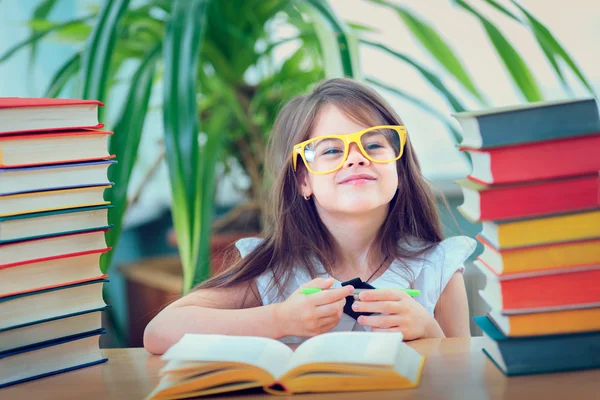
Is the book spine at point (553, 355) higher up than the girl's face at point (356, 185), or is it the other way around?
the girl's face at point (356, 185)

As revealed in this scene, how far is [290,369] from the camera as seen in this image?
24.0 inches

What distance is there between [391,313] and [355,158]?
25 centimetres

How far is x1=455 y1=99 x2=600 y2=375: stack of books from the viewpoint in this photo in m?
0.62

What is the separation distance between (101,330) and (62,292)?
0.22ft

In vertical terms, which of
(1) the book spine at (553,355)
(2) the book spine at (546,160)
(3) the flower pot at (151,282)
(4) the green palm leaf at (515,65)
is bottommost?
(3) the flower pot at (151,282)

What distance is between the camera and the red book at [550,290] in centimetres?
63

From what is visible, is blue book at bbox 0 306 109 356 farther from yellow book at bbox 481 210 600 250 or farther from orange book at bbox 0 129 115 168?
yellow book at bbox 481 210 600 250

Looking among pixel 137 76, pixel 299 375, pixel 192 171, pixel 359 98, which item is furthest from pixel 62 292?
pixel 137 76

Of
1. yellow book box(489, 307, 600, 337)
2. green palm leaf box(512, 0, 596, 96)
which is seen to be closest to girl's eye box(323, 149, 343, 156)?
yellow book box(489, 307, 600, 337)

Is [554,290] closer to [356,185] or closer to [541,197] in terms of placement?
[541,197]

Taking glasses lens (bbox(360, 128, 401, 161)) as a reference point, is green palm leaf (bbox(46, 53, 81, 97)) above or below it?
above

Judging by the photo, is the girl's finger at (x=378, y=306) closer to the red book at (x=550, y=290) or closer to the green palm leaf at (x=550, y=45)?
the red book at (x=550, y=290)

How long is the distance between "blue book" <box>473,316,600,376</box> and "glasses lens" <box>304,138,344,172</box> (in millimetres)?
430

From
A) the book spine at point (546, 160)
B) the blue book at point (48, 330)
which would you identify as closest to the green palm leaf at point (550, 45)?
the book spine at point (546, 160)
